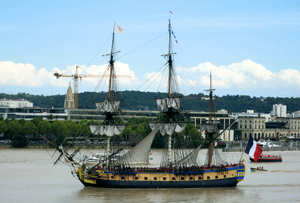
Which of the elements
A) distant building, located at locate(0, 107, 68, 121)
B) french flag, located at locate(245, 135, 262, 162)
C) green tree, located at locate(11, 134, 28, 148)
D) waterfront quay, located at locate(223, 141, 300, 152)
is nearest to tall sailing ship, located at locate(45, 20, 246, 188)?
french flag, located at locate(245, 135, 262, 162)

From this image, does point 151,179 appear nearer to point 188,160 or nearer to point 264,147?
point 188,160

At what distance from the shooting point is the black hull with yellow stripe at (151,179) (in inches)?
2596

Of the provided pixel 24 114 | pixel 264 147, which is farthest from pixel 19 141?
pixel 264 147

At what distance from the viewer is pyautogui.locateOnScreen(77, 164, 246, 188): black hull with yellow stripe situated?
6594 cm

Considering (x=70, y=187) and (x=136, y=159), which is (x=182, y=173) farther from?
(x=70, y=187)

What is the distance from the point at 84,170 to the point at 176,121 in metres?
15.6

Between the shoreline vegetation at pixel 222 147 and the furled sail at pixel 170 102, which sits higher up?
the furled sail at pixel 170 102

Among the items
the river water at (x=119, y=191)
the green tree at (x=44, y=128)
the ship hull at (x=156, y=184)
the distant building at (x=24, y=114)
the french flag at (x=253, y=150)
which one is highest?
the distant building at (x=24, y=114)

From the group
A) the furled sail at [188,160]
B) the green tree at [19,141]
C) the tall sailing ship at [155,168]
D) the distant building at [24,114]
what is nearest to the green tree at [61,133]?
the green tree at [19,141]

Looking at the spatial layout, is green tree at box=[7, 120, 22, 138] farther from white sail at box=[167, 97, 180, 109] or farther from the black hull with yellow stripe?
the black hull with yellow stripe

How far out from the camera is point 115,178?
66062mm

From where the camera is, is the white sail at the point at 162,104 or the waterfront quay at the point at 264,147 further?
the waterfront quay at the point at 264,147

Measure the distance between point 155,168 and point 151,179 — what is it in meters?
1.73

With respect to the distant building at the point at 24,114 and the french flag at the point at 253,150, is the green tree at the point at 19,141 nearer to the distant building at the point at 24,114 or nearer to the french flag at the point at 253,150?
the distant building at the point at 24,114
